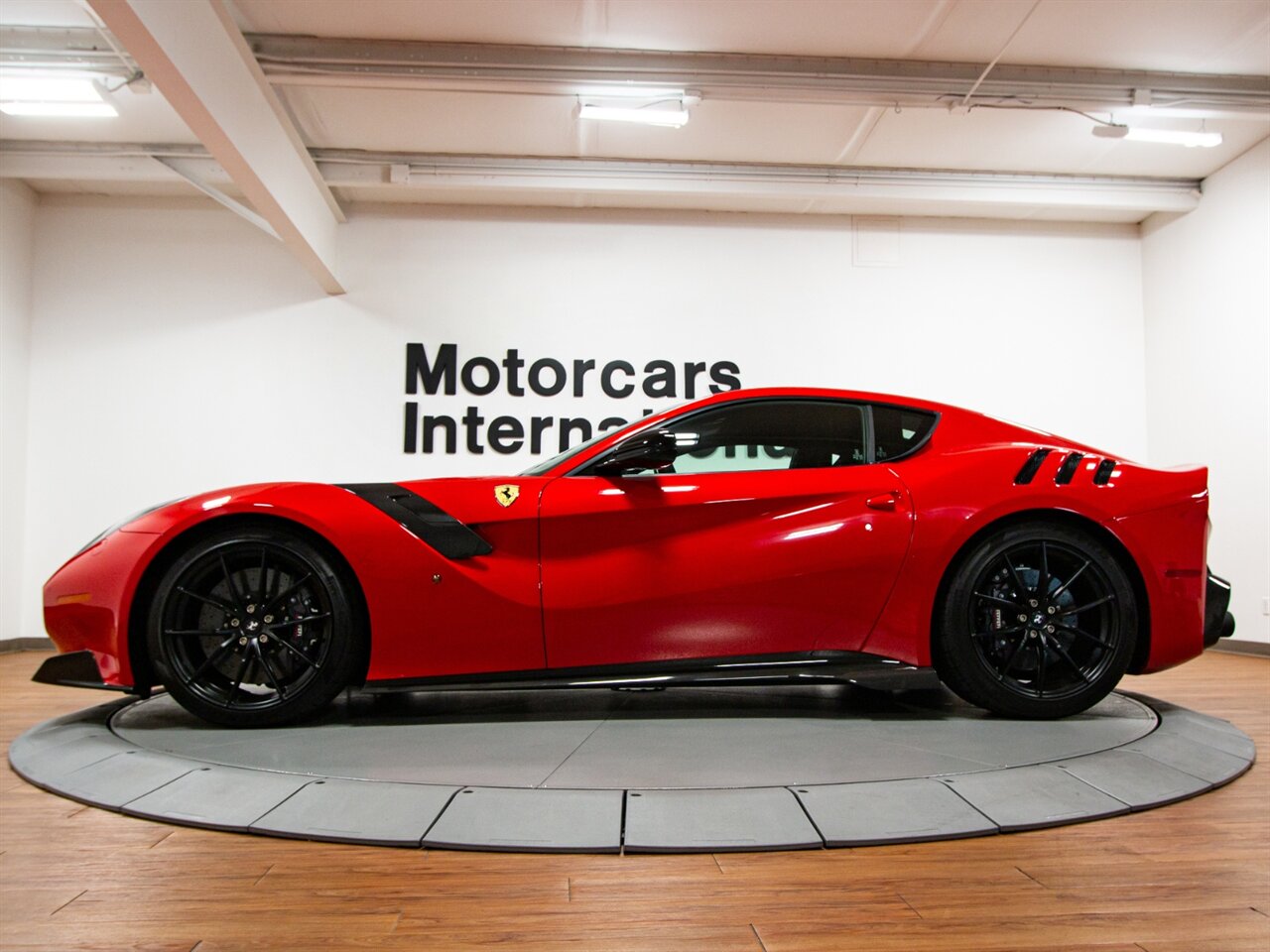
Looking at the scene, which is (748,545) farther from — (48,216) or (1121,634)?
(48,216)

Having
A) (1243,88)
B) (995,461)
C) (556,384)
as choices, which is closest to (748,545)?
(995,461)

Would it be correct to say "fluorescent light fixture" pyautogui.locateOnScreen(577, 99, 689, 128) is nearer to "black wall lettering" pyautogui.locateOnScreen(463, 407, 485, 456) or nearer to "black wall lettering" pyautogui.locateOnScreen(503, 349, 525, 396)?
"black wall lettering" pyautogui.locateOnScreen(503, 349, 525, 396)

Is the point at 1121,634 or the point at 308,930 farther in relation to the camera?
the point at 1121,634

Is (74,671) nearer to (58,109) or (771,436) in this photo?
(771,436)

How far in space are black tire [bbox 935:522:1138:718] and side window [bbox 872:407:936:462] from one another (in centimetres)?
41

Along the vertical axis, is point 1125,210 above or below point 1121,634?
above

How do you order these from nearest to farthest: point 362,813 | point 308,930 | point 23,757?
point 308,930 < point 362,813 < point 23,757

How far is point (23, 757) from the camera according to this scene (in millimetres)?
2492

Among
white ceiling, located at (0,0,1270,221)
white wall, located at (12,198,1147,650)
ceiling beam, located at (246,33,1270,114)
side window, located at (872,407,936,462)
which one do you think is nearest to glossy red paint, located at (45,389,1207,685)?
side window, located at (872,407,936,462)

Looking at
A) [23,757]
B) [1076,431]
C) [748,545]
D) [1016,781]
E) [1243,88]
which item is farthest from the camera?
[1076,431]

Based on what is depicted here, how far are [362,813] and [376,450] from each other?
5.09 metres

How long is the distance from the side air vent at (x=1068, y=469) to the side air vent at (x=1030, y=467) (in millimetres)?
63

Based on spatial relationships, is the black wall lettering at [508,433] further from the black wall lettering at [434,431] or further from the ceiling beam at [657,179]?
the ceiling beam at [657,179]

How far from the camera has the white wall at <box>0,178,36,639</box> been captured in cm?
624
